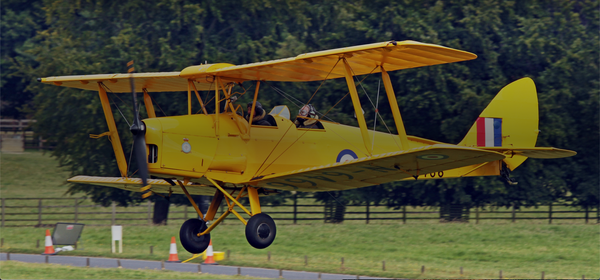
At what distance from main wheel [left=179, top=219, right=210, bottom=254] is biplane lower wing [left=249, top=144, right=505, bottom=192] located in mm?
1303

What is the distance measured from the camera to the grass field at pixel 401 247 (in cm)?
1962

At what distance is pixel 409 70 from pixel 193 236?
14.5 meters

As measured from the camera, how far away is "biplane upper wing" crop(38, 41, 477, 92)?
34.9 ft

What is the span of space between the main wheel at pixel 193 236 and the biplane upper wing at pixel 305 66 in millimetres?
2551

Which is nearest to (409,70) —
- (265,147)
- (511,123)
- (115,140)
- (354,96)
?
(511,123)

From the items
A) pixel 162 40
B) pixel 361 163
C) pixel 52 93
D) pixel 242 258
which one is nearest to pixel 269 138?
pixel 361 163

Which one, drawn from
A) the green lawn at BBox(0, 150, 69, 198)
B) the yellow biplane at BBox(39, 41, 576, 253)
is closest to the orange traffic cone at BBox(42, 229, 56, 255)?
the yellow biplane at BBox(39, 41, 576, 253)

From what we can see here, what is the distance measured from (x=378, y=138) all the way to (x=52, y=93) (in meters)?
16.9

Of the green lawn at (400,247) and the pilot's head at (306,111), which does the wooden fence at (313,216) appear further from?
the pilot's head at (306,111)

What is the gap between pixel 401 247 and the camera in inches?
883

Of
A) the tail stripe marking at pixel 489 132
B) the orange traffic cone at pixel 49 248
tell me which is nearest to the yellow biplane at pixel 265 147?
the tail stripe marking at pixel 489 132

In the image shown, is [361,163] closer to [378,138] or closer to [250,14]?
[378,138]

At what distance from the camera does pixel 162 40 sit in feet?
83.6

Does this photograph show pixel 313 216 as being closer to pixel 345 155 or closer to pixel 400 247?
pixel 400 247
